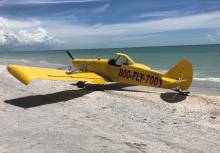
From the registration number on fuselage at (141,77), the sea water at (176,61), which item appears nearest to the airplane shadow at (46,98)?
the registration number on fuselage at (141,77)

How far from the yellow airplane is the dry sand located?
19.0 inches

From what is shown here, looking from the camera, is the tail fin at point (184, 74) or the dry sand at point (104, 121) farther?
the tail fin at point (184, 74)

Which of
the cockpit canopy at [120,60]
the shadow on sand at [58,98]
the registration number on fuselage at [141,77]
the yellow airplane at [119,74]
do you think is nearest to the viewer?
the shadow on sand at [58,98]

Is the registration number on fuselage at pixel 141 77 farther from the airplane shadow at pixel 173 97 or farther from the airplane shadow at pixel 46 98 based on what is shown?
the airplane shadow at pixel 46 98

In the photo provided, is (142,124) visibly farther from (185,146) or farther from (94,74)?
(94,74)

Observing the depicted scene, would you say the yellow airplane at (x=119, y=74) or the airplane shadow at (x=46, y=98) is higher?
the yellow airplane at (x=119, y=74)

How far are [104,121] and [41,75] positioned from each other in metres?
3.76

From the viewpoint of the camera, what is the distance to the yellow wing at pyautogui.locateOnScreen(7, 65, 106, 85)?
37.4 feet

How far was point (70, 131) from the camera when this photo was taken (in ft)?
27.0

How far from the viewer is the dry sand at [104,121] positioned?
24.0 ft

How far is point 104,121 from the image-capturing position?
9.30m

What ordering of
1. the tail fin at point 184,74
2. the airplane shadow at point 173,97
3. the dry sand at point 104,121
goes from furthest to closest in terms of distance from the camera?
1. the tail fin at point 184,74
2. the airplane shadow at point 173,97
3. the dry sand at point 104,121

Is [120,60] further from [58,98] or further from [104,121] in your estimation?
[104,121]

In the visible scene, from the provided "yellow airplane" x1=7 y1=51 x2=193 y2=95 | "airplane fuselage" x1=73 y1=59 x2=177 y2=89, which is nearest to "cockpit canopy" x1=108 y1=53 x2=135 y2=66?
"yellow airplane" x1=7 y1=51 x2=193 y2=95
